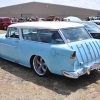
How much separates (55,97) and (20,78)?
1.50 m

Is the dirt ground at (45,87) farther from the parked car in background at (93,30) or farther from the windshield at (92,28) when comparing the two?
the windshield at (92,28)

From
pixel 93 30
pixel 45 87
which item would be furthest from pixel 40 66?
pixel 93 30

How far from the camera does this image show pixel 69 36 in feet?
16.0

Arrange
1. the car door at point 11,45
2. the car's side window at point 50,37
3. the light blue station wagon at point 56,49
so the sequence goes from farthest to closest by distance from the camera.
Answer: the car door at point 11,45 < the car's side window at point 50,37 < the light blue station wagon at point 56,49

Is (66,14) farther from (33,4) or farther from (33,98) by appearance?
(33,98)

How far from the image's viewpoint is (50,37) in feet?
15.9

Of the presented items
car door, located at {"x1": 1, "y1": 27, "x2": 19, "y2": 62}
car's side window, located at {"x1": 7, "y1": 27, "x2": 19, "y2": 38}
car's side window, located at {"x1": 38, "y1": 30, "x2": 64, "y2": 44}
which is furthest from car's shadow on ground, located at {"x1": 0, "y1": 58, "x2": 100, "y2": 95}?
car's side window, located at {"x1": 7, "y1": 27, "x2": 19, "y2": 38}

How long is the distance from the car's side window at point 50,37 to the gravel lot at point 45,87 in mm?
1065

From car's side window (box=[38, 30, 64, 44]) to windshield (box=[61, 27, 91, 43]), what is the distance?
7.9 inches

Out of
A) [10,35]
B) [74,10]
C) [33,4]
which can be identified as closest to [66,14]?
[74,10]

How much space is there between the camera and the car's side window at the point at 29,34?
530cm

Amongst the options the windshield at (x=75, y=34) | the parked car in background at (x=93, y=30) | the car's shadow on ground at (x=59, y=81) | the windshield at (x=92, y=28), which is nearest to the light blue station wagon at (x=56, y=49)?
the windshield at (x=75, y=34)

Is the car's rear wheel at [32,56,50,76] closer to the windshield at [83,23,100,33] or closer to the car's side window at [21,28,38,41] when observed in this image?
the car's side window at [21,28,38,41]

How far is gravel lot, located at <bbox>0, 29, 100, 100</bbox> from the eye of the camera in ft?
13.2
